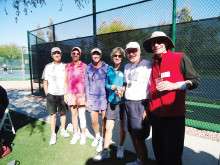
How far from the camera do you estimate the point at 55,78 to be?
3.27 m

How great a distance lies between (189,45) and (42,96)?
23.3 feet

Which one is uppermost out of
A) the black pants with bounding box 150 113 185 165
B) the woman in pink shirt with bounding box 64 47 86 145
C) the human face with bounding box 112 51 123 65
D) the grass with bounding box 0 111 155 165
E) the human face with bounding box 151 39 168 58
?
the human face with bounding box 151 39 168 58

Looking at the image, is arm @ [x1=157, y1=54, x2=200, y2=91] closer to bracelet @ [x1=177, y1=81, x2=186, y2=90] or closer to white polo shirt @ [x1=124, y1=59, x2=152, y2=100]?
bracelet @ [x1=177, y1=81, x2=186, y2=90]

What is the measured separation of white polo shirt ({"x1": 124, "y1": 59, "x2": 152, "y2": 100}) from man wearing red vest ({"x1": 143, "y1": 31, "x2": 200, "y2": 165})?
8.6 inches

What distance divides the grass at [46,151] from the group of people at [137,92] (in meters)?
0.14

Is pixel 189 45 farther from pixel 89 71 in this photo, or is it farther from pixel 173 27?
pixel 89 71

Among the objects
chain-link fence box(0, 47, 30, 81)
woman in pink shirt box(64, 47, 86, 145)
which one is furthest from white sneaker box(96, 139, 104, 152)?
chain-link fence box(0, 47, 30, 81)

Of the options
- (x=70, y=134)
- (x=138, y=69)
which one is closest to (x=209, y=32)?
(x=138, y=69)

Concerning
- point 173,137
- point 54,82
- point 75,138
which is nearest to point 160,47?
point 173,137

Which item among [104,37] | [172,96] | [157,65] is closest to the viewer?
[172,96]

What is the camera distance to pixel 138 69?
2.17 metres

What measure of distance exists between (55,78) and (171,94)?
2.52 metres

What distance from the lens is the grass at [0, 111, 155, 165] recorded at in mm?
2668

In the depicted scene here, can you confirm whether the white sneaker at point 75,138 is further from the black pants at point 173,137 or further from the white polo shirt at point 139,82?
the black pants at point 173,137
